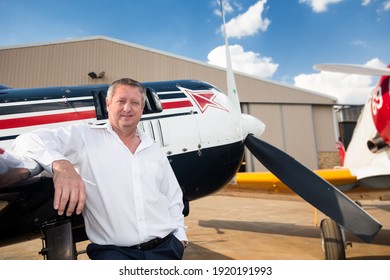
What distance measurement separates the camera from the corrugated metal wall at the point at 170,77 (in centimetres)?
686

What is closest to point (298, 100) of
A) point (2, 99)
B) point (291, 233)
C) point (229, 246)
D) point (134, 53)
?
point (134, 53)

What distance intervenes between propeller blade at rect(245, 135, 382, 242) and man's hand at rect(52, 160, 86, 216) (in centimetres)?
186

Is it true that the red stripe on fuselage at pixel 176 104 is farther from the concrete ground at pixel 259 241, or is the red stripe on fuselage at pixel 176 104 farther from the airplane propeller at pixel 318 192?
the concrete ground at pixel 259 241

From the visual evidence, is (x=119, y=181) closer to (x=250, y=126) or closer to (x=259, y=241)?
(x=250, y=126)

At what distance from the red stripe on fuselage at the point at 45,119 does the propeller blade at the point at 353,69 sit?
2905 mm

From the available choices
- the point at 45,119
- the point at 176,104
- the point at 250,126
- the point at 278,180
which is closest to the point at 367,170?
the point at 278,180

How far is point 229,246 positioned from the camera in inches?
188

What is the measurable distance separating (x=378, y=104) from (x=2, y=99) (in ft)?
15.8

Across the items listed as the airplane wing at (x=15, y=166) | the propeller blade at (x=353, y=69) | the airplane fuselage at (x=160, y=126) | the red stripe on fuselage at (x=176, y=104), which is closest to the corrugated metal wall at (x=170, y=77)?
the airplane fuselage at (x=160, y=126)

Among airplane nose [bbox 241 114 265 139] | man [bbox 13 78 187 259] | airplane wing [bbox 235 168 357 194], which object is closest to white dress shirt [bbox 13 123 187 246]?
man [bbox 13 78 187 259]

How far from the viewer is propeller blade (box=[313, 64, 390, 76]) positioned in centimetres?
386

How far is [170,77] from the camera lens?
12.4 meters

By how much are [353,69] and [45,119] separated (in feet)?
12.5
